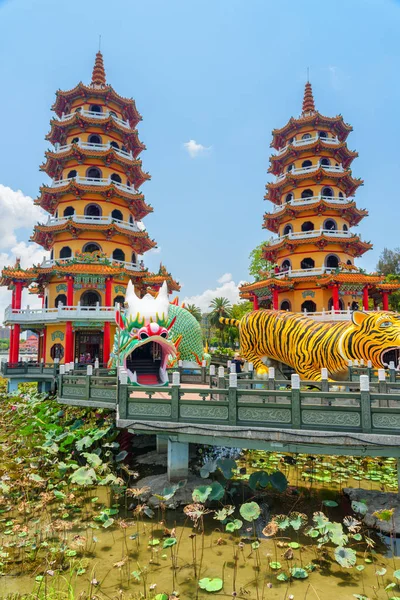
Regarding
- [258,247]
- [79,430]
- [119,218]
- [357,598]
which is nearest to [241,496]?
[357,598]

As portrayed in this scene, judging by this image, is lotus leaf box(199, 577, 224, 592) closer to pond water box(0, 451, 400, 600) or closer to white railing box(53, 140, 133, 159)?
pond water box(0, 451, 400, 600)

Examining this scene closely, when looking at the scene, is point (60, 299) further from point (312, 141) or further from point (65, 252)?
point (312, 141)

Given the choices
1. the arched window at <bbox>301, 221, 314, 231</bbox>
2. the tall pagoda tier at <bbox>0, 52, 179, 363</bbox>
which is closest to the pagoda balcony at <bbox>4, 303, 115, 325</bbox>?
the tall pagoda tier at <bbox>0, 52, 179, 363</bbox>

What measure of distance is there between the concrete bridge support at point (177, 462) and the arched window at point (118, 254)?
17265 mm

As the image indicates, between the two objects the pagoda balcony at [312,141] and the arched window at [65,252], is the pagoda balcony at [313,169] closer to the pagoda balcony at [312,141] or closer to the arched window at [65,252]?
the pagoda balcony at [312,141]

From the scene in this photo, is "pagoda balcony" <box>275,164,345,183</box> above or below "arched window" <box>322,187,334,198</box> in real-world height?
above

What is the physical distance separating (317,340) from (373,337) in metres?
2.12

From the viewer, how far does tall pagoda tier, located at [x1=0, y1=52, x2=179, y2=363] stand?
2131 cm

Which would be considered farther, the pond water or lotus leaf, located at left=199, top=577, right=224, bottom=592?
the pond water

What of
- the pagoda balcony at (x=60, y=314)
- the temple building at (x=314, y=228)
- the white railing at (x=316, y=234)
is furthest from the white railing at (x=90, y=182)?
the white railing at (x=316, y=234)

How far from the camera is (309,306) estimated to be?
25.2 meters

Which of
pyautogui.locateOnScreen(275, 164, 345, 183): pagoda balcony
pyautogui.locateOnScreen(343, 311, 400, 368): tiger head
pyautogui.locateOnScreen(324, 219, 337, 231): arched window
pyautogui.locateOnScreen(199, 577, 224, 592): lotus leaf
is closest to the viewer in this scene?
pyautogui.locateOnScreen(199, 577, 224, 592): lotus leaf

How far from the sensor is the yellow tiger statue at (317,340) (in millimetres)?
10867

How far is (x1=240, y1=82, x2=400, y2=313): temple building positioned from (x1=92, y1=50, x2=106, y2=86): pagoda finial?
13.8 meters
